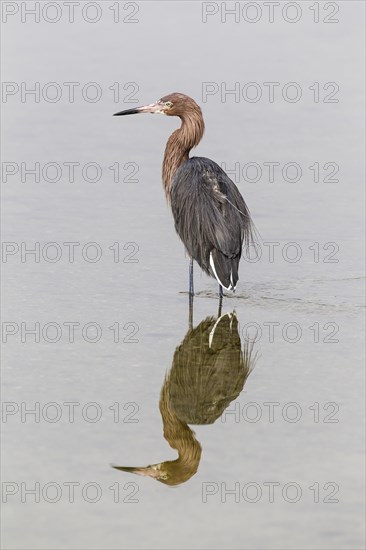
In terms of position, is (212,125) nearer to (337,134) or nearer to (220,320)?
(337,134)

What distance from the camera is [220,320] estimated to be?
34.3 ft

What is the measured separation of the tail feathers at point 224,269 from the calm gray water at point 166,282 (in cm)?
30

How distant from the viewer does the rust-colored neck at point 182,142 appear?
12.0 metres

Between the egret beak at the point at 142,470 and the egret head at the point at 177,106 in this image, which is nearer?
the egret beak at the point at 142,470

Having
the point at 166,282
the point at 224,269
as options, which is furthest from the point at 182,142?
the point at 224,269

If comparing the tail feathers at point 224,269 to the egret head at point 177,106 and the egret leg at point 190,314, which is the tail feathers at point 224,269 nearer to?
the egret leg at point 190,314

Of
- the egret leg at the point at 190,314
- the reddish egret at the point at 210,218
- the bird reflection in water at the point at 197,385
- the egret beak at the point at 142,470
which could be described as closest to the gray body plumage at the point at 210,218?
the reddish egret at the point at 210,218

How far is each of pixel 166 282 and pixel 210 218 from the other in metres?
0.79

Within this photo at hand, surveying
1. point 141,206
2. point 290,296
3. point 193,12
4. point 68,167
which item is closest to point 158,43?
point 193,12

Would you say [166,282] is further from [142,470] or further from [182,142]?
[142,470]

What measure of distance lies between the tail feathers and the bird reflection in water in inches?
10.7

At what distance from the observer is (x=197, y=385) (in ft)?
29.5

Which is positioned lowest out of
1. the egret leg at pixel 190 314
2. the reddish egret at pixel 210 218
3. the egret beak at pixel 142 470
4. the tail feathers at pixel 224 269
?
the egret beak at pixel 142 470

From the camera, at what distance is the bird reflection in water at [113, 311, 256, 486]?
25.0 ft
